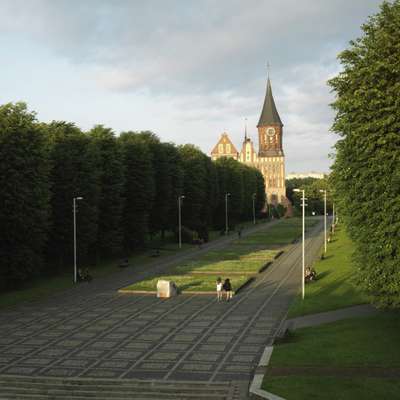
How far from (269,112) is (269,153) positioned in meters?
15.5

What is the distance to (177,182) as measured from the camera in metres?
81.4

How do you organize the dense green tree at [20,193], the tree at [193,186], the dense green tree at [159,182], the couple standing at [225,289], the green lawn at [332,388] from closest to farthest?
1. the green lawn at [332,388]
2. the couple standing at [225,289]
3. the dense green tree at [20,193]
4. the dense green tree at [159,182]
5. the tree at [193,186]

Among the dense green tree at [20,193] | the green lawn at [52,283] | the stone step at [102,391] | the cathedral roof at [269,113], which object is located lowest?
the stone step at [102,391]

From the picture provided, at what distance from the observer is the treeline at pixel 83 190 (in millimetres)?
41156

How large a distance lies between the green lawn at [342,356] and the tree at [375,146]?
209 cm

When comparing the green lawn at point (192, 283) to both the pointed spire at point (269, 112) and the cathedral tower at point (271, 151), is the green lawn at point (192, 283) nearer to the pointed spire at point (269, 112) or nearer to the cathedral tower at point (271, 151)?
the cathedral tower at point (271, 151)

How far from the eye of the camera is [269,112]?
612 ft

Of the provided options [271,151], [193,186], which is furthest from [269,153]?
[193,186]

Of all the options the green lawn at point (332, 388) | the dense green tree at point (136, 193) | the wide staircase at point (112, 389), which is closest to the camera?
the green lawn at point (332, 388)

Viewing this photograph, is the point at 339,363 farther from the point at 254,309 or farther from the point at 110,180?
the point at 110,180

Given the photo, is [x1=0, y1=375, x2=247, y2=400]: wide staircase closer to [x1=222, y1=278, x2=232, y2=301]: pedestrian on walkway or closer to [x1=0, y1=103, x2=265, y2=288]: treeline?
[x1=222, y1=278, x2=232, y2=301]: pedestrian on walkway

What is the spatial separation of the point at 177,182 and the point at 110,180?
23830 mm

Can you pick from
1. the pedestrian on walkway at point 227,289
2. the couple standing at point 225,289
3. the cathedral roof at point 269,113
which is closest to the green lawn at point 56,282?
the couple standing at point 225,289

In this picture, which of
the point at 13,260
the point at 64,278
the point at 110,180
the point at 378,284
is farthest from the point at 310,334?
the point at 110,180
